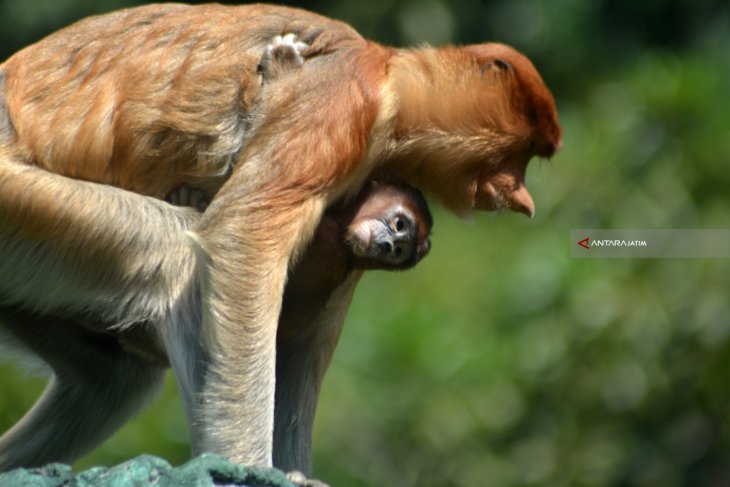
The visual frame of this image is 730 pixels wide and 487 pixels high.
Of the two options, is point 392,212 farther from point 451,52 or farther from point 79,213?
point 79,213

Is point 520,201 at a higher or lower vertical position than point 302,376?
higher

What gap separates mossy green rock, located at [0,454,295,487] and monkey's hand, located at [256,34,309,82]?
1.65m

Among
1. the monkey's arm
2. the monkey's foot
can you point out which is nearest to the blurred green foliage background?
the monkey's foot

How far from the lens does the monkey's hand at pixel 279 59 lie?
18.3 ft

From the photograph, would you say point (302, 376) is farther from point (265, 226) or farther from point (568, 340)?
point (568, 340)

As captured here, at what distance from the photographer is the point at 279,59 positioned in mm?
5609

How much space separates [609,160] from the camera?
11.2 metres

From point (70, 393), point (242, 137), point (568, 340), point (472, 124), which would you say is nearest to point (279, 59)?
point (242, 137)

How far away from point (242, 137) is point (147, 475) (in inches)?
59.8

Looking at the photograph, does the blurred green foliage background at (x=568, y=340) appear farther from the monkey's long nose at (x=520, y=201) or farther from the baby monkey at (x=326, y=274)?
the baby monkey at (x=326, y=274)

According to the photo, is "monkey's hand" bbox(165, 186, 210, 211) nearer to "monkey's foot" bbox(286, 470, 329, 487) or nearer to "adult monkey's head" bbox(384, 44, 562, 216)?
"adult monkey's head" bbox(384, 44, 562, 216)

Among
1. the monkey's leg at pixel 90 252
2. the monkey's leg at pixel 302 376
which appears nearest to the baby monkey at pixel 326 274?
the monkey's leg at pixel 302 376

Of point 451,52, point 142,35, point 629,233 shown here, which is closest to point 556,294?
point 629,233

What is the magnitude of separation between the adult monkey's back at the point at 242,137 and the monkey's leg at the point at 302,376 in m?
0.52
